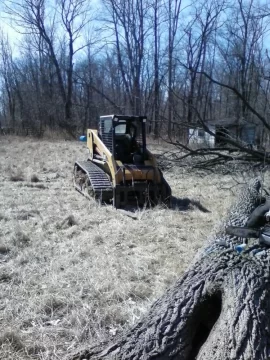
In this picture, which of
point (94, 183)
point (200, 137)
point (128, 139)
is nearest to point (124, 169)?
point (94, 183)

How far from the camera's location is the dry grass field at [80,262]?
9.92 feet

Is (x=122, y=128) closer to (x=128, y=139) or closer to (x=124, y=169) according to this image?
(x=128, y=139)

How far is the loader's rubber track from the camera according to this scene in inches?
301

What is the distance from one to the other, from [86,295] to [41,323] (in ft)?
1.87

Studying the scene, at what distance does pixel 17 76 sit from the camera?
35875mm

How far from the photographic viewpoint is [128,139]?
8.41m

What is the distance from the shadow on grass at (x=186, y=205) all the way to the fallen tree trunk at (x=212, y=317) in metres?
4.85

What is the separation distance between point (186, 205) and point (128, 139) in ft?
6.74

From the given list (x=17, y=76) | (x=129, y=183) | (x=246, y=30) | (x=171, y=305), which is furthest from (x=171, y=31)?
(x=171, y=305)

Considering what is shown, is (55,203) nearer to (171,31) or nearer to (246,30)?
(246,30)

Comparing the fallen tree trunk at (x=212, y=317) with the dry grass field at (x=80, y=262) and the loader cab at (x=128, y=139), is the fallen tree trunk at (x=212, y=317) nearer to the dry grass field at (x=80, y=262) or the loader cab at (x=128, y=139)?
the dry grass field at (x=80, y=262)

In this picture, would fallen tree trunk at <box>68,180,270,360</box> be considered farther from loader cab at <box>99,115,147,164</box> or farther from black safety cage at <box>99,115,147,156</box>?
loader cab at <box>99,115,147,164</box>

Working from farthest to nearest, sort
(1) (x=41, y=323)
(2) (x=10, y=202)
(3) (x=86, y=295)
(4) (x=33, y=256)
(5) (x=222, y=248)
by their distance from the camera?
(2) (x=10, y=202) < (4) (x=33, y=256) < (3) (x=86, y=295) < (1) (x=41, y=323) < (5) (x=222, y=248)

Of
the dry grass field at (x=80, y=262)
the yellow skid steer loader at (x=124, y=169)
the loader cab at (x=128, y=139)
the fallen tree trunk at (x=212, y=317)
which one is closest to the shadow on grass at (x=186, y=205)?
the dry grass field at (x=80, y=262)
